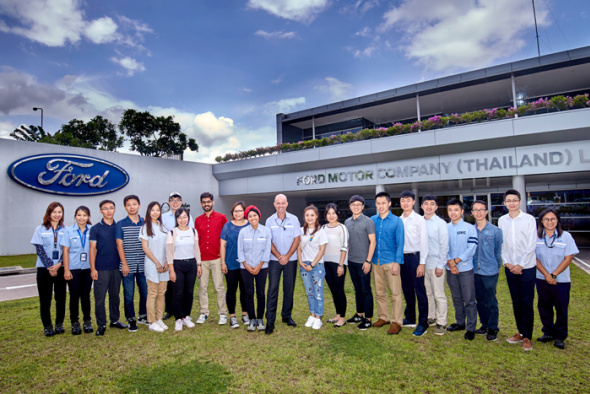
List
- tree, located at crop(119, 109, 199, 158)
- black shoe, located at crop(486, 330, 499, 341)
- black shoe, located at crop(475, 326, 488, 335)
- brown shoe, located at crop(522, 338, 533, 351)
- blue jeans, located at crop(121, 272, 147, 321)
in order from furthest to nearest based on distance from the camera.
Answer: tree, located at crop(119, 109, 199, 158) → blue jeans, located at crop(121, 272, 147, 321) → black shoe, located at crop(475, 326, 488, 335) → black shoe, located at crop(486, 330, 499, 341) → brown shoe, located at crop(522, 338, 533, 351)

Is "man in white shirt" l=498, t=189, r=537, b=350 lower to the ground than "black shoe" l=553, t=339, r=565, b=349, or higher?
higher

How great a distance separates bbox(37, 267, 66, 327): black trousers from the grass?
0.29 m

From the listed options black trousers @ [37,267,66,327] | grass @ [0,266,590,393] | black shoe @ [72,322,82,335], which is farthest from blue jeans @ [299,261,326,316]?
black trousers @ [37,267,66,327]

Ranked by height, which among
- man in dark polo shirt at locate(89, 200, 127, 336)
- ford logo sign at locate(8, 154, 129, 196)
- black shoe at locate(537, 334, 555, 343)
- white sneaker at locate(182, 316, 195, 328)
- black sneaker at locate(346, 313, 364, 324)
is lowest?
black shoe at locate(537, 334, 555, 343)

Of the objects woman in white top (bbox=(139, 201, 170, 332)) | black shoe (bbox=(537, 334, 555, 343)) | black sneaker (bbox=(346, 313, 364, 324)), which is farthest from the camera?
black sneaker (bbox=(346, 313, 364, 324))

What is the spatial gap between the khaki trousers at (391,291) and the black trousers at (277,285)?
114 centimetres

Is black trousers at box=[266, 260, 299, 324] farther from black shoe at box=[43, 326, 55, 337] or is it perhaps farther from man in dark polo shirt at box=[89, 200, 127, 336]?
black shoe at box=[43, 326, 55, 337]

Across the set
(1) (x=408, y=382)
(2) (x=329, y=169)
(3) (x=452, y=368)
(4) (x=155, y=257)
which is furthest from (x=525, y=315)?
(2) (x=329, y=169)

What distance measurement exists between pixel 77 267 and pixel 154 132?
23.2 m

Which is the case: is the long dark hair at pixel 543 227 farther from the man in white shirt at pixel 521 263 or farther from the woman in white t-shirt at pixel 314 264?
the woman in white t-shirt at pixel 314 264

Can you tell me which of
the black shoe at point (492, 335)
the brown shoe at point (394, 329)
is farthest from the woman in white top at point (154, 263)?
the black shoe at point (492, 335)

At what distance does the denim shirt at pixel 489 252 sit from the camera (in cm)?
395

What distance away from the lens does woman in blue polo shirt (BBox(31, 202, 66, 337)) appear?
4.37 metres

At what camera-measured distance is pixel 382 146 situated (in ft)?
45.4
